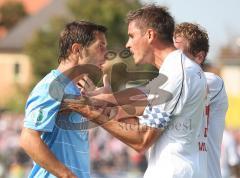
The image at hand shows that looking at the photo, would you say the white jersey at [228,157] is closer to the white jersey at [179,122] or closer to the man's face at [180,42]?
the man's face at [180,42]

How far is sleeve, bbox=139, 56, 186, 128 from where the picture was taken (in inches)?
235

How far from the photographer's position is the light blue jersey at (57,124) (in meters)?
6.25

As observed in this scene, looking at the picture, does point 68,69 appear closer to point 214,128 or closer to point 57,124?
point 57,124

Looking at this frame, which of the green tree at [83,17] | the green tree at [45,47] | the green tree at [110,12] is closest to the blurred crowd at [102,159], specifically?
the green tree at [83,17]

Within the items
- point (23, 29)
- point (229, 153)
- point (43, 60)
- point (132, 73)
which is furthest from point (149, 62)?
point (23, 29)

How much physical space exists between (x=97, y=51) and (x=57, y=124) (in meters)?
0.80

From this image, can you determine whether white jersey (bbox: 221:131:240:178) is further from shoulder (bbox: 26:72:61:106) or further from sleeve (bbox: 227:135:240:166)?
shoulder (bbox: 26:72:61:106)

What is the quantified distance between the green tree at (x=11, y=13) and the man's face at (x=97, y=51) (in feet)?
415

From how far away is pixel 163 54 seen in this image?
6199 mm

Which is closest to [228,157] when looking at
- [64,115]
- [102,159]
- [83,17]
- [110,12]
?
[102,159]

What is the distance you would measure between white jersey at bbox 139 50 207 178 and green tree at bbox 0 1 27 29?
128 meters

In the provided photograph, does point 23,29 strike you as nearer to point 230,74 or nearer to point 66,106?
point 230,74

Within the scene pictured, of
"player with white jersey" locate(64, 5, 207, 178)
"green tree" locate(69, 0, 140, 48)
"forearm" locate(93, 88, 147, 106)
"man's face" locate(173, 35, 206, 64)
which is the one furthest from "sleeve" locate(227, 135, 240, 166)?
"green tree" locate(69, 0, 140, 48)

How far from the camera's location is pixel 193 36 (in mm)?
7504
